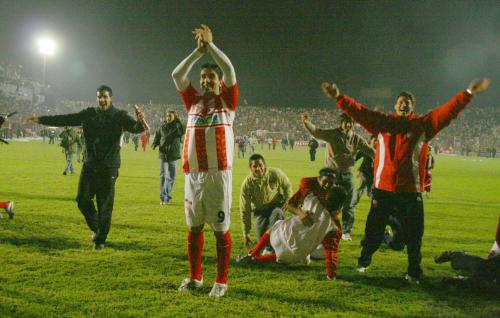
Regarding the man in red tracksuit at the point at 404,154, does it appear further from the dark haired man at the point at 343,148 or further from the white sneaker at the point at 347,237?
the white sneaker at the point at 347,237

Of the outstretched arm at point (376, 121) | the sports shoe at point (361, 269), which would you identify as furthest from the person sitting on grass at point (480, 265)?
the outstretched arm at point (376, 121)

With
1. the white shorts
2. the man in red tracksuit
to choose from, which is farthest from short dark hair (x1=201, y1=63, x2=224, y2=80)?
the man in red tracksuit

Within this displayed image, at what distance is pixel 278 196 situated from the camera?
6.65 metres

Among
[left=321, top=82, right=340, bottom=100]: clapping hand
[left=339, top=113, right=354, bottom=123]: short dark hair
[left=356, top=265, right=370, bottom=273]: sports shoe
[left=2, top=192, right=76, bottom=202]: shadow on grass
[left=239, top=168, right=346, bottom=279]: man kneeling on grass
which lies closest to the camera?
[left=321, top=82, right=340, bottom=100]: clapping hand

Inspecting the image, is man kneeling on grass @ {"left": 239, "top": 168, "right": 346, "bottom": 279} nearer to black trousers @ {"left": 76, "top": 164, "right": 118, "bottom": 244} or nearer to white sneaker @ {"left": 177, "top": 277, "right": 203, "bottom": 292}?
white sneaker @ {"left": 177, "top": 277, "right": 203, "bottom": 292}

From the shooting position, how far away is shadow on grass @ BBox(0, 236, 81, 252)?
643 cm

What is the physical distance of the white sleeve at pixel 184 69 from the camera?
4.43m

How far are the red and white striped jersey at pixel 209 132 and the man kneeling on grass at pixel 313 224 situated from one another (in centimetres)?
148

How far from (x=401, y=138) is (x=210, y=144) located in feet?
7.89

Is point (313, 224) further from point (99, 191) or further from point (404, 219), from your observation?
point (99, 191)

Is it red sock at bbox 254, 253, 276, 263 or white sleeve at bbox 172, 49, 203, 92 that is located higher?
white sleeve at bbox 172, 49, 203, 92

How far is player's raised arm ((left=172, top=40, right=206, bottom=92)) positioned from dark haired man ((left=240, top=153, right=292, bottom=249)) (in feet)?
6.92

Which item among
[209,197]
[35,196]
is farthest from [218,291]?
[35,196]

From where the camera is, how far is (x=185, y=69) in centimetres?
448
